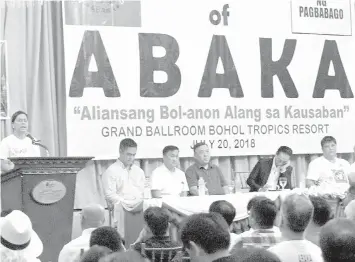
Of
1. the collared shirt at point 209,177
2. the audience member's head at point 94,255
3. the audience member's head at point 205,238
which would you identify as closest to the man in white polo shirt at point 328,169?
the collared shirt at point 209,177

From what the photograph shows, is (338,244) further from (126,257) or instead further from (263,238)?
(263,238)

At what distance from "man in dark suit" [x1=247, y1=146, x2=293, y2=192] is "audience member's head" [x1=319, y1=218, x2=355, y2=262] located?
4.76 meters

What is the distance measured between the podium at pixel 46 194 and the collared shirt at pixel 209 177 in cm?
180

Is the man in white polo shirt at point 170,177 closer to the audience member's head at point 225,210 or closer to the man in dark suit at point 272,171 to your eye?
the man in dark suit at point 272,171

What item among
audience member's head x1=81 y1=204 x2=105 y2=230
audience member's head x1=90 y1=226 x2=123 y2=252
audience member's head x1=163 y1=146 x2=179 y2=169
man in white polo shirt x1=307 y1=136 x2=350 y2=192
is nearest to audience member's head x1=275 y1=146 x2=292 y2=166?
man in white polo shirt x1=307 y1=136 x2=350 y2=192

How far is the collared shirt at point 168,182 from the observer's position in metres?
6.27

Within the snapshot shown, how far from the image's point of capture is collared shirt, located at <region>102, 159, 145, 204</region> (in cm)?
632

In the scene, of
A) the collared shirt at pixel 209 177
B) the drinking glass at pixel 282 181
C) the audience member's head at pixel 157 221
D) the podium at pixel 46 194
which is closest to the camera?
the audience member's head at pixel 157 221

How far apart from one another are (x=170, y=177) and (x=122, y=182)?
1.45ft

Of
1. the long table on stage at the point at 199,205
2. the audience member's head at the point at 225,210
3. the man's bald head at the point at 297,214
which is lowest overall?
the long table on stage at the point at 199,205

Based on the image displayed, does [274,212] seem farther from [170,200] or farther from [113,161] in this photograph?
[113,161]

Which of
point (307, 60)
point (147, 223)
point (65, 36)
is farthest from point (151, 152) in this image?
point (147, 223)

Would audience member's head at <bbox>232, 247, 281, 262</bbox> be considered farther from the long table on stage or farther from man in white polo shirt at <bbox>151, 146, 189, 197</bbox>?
man in white polo shirt at <bbox>151, 146, 189, 197</bbox>

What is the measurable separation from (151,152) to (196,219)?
4975 millimetres
